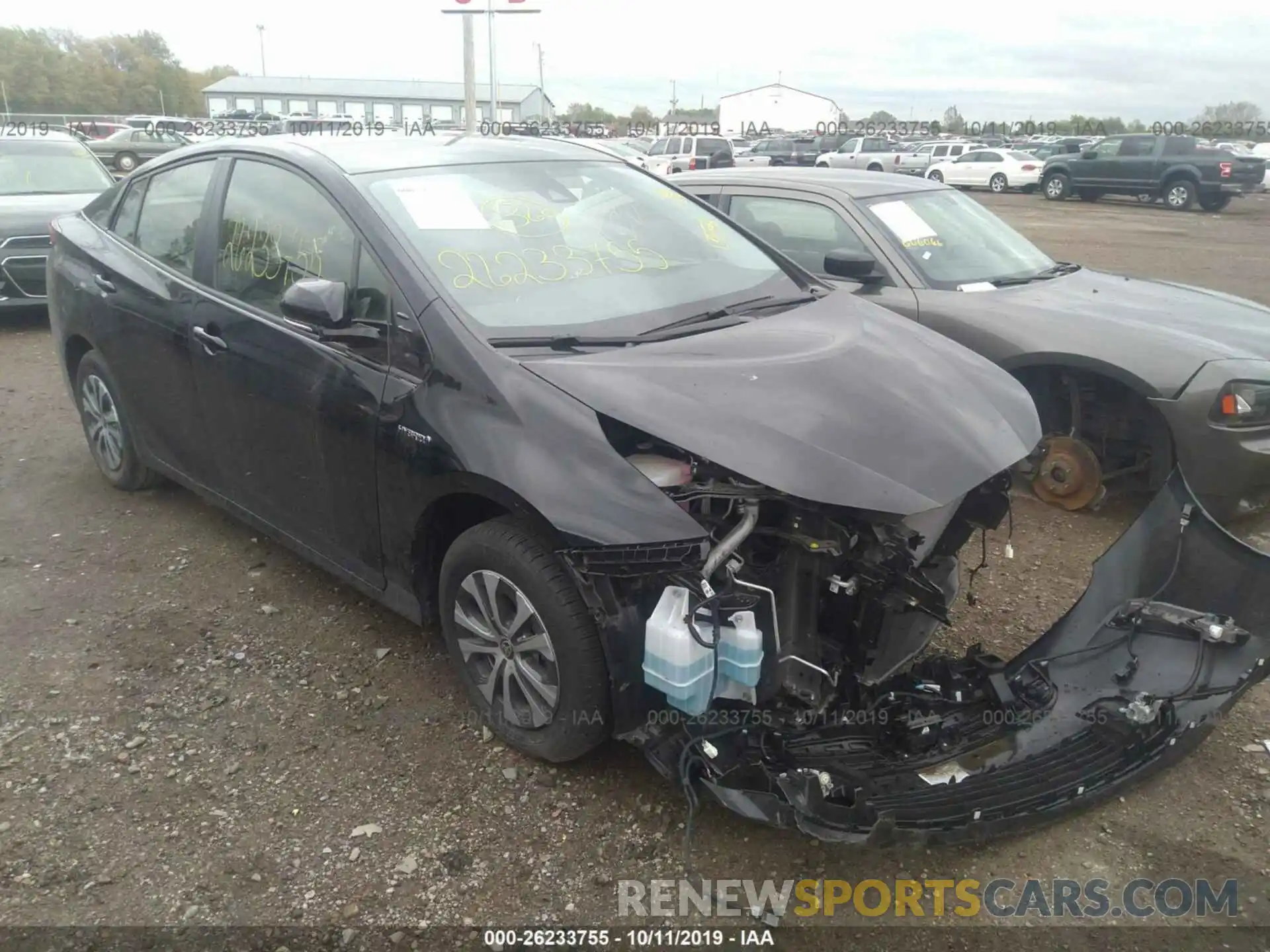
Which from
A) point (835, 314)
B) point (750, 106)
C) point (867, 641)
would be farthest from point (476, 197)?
point (750, 106)

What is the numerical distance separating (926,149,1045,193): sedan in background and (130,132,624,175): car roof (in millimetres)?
26077

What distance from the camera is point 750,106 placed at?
2479 inches

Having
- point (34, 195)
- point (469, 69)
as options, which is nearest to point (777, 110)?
point (469, 69)

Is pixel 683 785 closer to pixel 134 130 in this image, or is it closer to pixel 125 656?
pixel 125 656

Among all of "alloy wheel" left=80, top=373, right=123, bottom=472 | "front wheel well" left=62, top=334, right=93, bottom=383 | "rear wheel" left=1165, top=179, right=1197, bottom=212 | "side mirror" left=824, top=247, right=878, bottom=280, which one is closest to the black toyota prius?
"side mirror" left=824, top=247, right=878, bottom=280

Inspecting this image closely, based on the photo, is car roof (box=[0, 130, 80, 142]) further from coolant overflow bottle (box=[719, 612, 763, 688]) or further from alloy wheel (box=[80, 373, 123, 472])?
coolant overflow bottle (box=[719, 612, 763, 688])

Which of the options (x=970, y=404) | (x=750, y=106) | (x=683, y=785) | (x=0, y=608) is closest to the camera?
(x=683, y=785)

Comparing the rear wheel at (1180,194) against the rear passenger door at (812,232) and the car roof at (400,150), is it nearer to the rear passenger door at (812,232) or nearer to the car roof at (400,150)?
the rear passenger door at (812,232)

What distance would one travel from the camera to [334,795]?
2.76 metres

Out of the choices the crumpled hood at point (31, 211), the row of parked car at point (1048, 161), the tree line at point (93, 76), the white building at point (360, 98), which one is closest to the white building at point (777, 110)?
the white building at point (360, 98)

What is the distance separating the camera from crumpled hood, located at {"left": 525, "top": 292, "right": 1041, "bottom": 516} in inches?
92.5

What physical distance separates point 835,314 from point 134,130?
32.7 metres

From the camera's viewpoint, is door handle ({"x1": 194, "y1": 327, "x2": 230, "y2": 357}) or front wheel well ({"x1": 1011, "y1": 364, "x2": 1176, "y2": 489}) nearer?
door handle ({"x1": 194, "y1": 327, "x2": 230, "y2": 357})

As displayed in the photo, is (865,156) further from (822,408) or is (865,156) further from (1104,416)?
(822,408)
